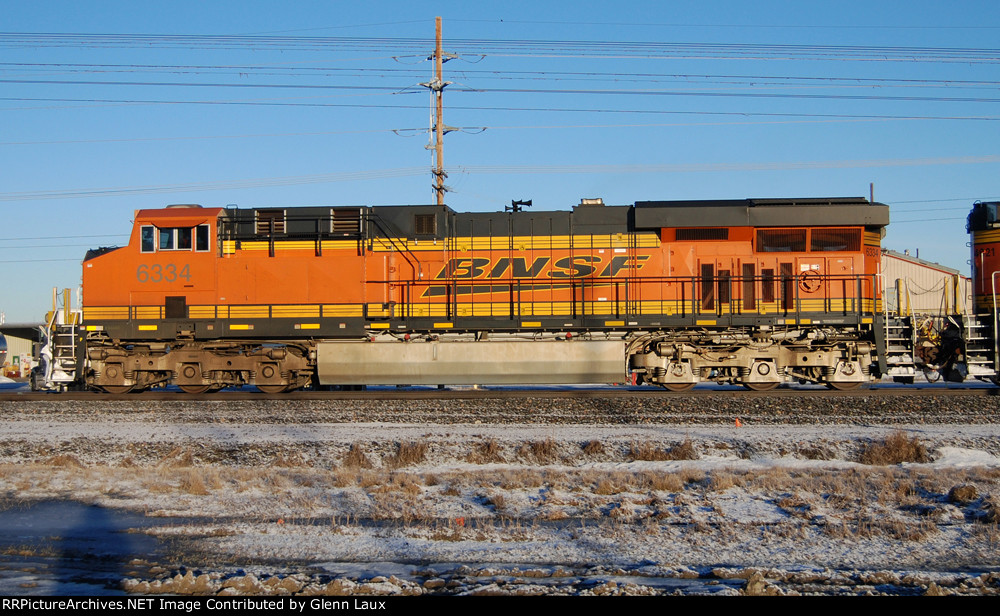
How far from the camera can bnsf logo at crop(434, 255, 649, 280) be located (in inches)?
619

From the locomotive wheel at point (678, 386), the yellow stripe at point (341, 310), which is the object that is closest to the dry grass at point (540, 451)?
the locomotive wheel at point (678, 386)

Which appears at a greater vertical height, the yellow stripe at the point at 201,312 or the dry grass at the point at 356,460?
the yellow stripe at the point at 201,312

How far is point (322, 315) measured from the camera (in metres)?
15.6

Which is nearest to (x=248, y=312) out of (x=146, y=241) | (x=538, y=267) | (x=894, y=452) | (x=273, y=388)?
(x=273, y=388)

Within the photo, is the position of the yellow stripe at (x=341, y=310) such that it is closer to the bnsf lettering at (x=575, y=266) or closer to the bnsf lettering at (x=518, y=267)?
the bnsf lettering at (x=518, y=267)

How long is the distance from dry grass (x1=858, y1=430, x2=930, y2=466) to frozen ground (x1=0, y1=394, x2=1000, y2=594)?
0.05 meters

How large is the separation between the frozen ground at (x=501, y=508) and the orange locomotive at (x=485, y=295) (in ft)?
10.7

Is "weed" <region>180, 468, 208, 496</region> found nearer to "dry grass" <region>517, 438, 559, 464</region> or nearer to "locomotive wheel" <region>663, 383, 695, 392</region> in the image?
"dry grass" <region>517, 438, 559, 464</region>

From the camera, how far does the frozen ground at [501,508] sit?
16.8ft

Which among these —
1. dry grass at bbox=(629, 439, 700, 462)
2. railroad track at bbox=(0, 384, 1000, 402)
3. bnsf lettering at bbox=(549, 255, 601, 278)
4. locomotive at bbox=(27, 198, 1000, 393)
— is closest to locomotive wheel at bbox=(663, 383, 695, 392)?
locomotive at bbox=(27, 198, 1000, 393)

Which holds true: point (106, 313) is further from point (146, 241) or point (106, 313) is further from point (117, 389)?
point (146, 241)
